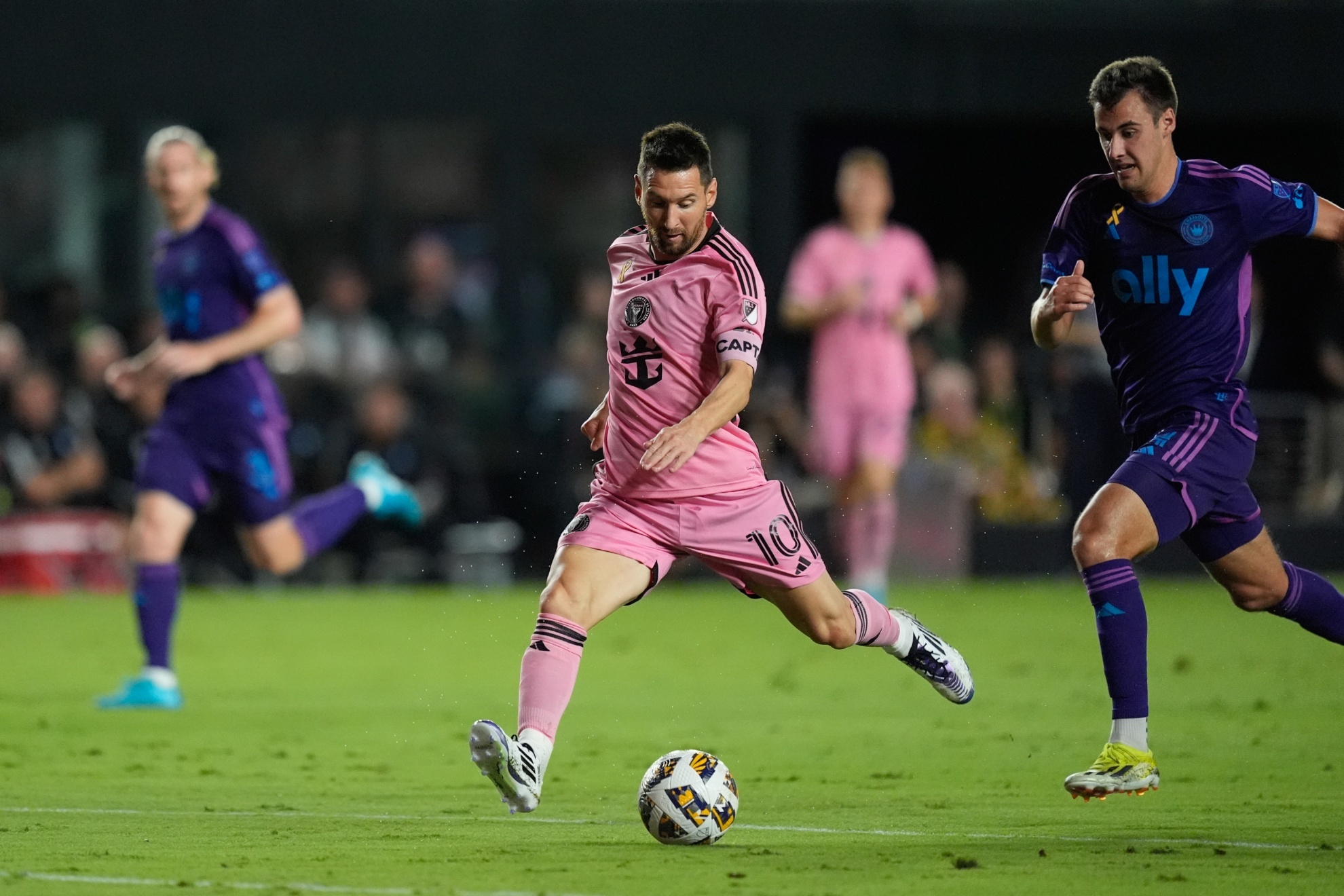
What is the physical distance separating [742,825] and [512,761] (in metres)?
0.93

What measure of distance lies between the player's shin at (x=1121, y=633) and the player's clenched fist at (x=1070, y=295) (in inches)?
32.1

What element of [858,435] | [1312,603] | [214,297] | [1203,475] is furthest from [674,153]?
[858,435]

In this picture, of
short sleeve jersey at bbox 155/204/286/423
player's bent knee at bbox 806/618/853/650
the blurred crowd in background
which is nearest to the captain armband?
player's bent knee at bbox 806/618/853/650

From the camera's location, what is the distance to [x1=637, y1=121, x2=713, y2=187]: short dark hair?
247 inches

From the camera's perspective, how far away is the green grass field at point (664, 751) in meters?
5.60

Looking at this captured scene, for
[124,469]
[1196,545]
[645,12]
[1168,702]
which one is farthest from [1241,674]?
[645,12]

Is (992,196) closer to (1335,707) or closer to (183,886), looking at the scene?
(1335,707)

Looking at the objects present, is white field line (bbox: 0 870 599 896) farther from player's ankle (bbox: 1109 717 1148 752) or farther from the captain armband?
player's ankle (bbox: 1109 717 1148 752)

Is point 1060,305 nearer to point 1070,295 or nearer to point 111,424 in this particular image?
point 1070,295

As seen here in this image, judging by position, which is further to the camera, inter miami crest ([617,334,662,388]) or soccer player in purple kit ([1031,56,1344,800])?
soccer player in purple kit ([1031,56,1344,800])

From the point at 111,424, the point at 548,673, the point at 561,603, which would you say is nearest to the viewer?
the point at 548,673

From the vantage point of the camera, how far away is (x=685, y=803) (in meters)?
6.07

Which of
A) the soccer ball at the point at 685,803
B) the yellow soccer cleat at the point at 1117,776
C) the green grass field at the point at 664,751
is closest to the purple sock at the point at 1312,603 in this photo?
the green grass field at the point at 664,751

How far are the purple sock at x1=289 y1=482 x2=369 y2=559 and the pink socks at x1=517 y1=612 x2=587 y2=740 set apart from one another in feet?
14.7
